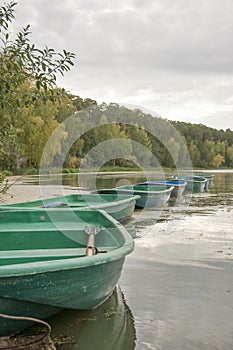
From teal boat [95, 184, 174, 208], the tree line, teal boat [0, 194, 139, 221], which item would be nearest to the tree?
the tree line

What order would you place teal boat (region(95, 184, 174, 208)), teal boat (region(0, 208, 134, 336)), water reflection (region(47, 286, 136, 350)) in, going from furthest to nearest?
teal boat (region(95, 184, 174, 208)), water reflection (region(47, 286, 136, 350)), teal boat (region(0, 208, 134, 336))

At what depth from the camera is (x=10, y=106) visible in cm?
495

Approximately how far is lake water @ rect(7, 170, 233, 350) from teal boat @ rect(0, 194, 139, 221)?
71.4 inches

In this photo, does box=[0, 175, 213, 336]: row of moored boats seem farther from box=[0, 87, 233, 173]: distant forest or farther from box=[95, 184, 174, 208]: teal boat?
box=[95, 184, 174, 208]: teal boat

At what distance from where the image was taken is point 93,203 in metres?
11.8

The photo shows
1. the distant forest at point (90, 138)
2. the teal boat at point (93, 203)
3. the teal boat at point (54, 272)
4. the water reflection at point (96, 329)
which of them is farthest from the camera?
the teal boat at point (93, 203)

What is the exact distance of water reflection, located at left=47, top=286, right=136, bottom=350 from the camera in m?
4.17

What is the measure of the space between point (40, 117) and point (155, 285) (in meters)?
38.4

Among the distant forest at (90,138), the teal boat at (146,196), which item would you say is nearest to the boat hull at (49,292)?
the distant forest at (90,138)

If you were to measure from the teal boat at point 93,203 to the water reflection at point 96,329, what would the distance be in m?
4.93

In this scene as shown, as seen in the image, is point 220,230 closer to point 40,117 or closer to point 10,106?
point 10,106

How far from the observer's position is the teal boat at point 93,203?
10107 mm

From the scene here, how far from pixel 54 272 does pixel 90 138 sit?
4554 cm

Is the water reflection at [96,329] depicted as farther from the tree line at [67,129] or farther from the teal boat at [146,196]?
the teal boat at [146,196]
